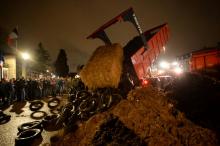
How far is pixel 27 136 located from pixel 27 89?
31.8 ft

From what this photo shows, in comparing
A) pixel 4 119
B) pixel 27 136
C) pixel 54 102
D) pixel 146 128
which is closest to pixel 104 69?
pixel 27 136

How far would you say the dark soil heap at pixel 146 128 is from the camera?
255 inches

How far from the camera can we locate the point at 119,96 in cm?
1052

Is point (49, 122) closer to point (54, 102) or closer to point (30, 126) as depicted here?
point (30, 126)

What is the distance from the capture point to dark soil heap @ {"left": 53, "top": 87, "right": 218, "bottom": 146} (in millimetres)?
6484

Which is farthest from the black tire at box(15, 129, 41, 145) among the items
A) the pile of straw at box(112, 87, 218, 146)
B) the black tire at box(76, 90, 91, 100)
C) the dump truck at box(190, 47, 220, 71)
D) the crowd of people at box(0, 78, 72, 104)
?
the dump truck at box(190, 47, 220, 71)

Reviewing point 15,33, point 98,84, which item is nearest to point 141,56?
point 98,84

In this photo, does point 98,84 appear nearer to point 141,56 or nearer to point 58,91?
point 141,56

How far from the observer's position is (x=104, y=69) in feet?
35.9

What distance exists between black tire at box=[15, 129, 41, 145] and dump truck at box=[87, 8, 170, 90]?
4882 mm

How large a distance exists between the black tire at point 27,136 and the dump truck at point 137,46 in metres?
4.88

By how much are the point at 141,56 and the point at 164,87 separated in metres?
2.23

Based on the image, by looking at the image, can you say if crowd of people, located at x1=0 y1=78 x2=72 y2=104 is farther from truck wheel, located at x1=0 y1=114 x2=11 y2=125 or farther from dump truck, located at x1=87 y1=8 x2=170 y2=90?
dump truck, located at x1=87 y1=8 x2=170 y2=90

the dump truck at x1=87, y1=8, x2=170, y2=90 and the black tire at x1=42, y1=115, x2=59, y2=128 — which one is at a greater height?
the dump truck at x1=87, y1=8, x2=170, y2=90
